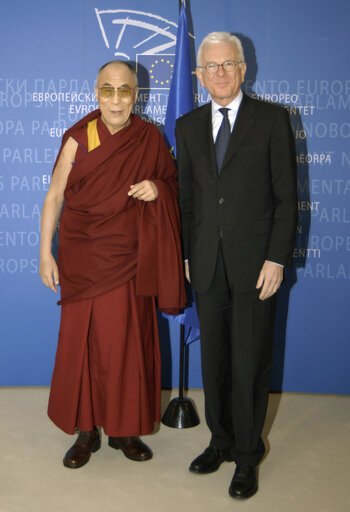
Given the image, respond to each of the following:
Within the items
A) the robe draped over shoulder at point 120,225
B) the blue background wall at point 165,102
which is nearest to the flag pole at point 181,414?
the blue background wall at point 165,102

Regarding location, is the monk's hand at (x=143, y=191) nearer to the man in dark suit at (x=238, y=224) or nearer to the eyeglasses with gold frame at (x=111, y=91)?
the man in dark suit at (x=238, y=224)

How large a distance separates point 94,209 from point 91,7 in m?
1.51

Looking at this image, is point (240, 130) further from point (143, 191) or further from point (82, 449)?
point (82, 449)

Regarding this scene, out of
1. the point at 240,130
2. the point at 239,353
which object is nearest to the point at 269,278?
the point at 239,353

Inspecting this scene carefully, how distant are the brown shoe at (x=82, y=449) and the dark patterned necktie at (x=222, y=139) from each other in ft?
4.37

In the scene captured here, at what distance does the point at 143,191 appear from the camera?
2391 mm

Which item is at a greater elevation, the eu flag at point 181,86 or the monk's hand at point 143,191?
the eu flag at point 181,86

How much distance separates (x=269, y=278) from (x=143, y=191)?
2.12 ft

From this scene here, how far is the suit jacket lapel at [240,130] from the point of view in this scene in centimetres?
216

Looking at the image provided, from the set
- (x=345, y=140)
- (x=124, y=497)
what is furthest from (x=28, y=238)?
(x=345, y=140)

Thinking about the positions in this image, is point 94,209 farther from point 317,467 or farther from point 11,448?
point 317,467

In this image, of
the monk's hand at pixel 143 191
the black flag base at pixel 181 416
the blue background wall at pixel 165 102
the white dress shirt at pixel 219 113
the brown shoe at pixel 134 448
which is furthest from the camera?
the blue background wall at pixel 165 102

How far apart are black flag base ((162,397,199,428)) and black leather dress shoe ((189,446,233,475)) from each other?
49cm

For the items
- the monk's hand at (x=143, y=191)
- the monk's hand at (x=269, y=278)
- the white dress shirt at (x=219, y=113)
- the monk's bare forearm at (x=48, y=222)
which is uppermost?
the white dress shirt at (x=219, y=113)
